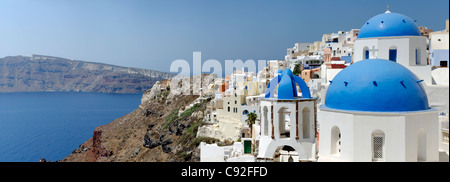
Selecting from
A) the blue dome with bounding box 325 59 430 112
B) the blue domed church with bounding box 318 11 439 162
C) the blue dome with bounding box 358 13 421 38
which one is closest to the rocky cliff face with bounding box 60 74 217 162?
the blue dome with bounding box 358 13 421 38

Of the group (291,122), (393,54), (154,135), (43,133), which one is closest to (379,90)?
(291,122)

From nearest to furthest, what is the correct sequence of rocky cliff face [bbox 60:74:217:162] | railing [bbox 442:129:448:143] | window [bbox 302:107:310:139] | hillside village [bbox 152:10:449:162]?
hillside village [bbox 152:10:449:162]
railing [bbox 442:129:448:143]
window [bbox 302:107:310:139]
rocky cliff face [bbox 60:74:217:162]

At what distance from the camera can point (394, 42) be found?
11852 mm

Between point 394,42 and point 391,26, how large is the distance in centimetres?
55

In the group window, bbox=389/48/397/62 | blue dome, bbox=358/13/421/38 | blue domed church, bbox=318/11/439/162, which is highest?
blue dome, bbox=358/13/421/38

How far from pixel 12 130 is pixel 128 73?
11297 centimetres

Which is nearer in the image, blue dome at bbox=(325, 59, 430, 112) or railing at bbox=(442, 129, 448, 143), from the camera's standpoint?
blue dome at bbox=(325, 59, 430, 112)

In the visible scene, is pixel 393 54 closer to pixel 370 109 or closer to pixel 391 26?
pixel 391 26

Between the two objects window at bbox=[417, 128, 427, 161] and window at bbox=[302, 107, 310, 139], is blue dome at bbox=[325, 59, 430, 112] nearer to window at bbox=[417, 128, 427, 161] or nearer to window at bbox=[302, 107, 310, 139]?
window at bbox=[417, 128, 427, 161]

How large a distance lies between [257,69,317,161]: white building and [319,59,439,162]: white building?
7.65 ft

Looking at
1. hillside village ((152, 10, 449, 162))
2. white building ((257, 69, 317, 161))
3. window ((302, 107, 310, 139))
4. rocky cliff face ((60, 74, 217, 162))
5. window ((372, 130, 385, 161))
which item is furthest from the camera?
rocky cliff face ((60, 74, 217, 162))

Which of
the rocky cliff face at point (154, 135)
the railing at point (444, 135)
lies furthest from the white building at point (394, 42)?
the rocky cliff face at point (154, 135)

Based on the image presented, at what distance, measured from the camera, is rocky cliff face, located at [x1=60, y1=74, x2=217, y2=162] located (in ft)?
104
